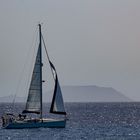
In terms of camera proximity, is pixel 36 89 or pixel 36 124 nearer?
pixel 36 89

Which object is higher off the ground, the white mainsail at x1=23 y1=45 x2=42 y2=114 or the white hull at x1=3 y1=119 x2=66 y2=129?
the white mainsail at x1=23 y1=45 x2=42 y2=114

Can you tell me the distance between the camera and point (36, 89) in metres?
90.2

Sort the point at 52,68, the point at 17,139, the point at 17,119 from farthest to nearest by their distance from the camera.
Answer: the point at 17,119, the point at 52,68, the point at 17,139

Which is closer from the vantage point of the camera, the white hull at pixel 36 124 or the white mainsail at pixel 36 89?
the white mainsail at pixel 36 89

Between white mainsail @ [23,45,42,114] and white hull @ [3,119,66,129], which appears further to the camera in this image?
white hull @ [3,119,66,129]

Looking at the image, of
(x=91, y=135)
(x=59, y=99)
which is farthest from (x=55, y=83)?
(x=91, y=135)

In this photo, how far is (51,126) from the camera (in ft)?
299

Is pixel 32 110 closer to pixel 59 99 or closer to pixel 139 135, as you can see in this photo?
pixel 59 99

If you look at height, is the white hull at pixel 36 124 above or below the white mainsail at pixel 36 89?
below

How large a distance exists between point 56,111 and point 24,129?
23.4ft

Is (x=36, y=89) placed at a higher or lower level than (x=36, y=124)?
higher

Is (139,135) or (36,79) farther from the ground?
(36,79)

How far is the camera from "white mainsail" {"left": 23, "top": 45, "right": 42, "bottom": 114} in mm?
89812

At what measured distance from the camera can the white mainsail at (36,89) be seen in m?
89.8
